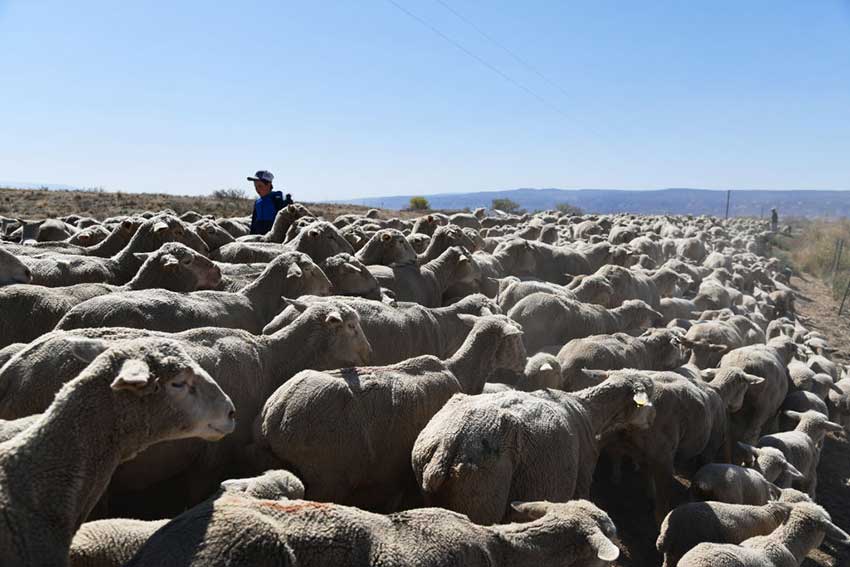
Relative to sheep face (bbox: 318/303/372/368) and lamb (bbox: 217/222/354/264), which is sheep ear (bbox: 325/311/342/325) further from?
lamb (bbox: 217/222/354/264)

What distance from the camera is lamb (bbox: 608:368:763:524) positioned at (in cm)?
629

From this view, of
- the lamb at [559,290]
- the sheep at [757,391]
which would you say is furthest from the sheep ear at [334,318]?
the sheep at [757,391]

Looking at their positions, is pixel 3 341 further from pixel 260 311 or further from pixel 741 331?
pixel 741 331

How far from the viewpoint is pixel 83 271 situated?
7273 millimetres

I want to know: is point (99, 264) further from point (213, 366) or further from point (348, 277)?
point (213, 366)

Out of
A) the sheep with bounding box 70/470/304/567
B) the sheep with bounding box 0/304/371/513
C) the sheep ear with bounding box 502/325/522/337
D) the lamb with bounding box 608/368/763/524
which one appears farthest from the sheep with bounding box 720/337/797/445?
the sheep with bounding box 70/470/304/567

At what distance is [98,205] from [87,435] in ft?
81.6

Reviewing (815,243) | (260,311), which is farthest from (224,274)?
(815,243)

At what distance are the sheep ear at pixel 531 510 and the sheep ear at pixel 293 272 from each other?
3.73 m

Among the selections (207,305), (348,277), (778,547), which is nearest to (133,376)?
(207,305)

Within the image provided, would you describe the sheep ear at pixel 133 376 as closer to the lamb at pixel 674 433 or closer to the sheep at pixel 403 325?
the sheep at pixel 403 325

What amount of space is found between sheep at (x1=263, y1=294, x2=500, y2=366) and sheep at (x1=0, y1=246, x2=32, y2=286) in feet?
8.97

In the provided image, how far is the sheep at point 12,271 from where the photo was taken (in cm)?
663

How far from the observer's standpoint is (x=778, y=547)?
4.88 meters
